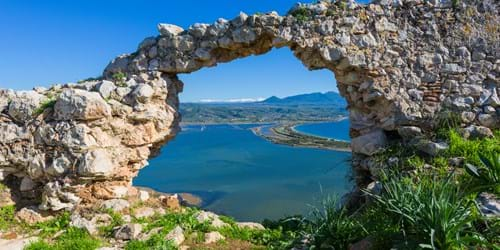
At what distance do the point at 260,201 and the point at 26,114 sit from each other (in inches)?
804

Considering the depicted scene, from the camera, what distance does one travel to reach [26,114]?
7051 mm

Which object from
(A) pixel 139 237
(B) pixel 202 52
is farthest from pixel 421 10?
(A) pixel 139 237

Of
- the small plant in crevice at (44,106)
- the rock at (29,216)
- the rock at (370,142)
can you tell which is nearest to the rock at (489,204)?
the rock at (370,142)

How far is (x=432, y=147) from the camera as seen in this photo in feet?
20.6

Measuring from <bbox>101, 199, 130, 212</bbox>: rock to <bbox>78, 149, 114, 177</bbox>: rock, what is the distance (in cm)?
51

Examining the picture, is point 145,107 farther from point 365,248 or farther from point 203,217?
point 365,248

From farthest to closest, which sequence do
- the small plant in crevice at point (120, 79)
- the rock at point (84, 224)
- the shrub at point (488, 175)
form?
1. the small plant in crevice at point (120, 79)
2. the rock at point (84, 224)
3. the shrub at point (488, 175)

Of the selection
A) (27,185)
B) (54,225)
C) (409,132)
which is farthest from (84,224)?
(409,132)

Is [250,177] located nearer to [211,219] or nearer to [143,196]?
[143,196]

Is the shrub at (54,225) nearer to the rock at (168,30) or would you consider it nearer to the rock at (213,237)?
the rock at (213,237)

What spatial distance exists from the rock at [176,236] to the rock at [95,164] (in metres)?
1.85

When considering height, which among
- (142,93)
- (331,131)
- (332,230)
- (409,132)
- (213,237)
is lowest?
(331,131)

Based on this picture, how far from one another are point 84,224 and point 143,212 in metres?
0.99

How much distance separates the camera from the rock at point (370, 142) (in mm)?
7098
